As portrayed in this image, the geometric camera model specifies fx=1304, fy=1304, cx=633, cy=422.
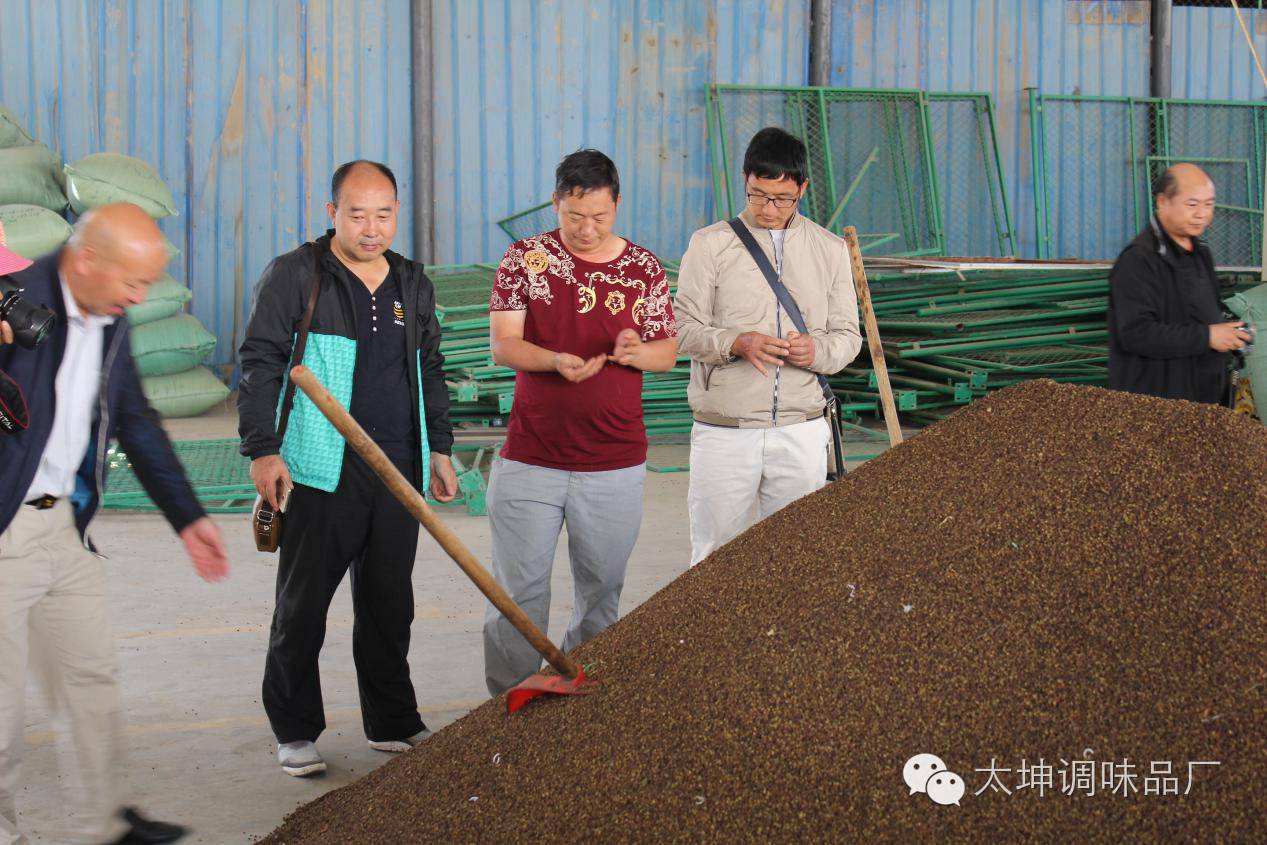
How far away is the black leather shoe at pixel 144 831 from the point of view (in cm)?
254

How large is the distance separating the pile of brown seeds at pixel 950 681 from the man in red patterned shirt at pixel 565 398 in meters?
0.57

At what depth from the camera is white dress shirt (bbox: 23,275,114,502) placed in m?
2.26

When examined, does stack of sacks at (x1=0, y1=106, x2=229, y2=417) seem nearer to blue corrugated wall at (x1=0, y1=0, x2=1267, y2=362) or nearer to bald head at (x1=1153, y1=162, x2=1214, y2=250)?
blue corrugated wall at (x1=0, y1=0, x2=1267, y2=362)

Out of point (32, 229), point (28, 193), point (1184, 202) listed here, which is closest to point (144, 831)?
point (1184, 202)

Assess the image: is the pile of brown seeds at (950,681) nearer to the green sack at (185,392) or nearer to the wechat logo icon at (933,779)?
the wechat logo icon at (933,779)

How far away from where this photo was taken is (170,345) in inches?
304

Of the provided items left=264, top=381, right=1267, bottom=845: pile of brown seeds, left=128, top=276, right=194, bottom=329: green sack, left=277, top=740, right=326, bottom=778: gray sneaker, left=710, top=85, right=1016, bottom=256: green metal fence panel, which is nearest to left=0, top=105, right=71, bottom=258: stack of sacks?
left=128, top=276, right=194, bottom=329: green sack

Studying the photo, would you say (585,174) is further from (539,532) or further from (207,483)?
(207,483)

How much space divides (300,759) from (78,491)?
928 millimetres

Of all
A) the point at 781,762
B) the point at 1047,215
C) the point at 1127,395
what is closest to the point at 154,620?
the point at 781,762

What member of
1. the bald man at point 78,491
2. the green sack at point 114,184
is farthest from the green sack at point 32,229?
the bald man at point 78,491

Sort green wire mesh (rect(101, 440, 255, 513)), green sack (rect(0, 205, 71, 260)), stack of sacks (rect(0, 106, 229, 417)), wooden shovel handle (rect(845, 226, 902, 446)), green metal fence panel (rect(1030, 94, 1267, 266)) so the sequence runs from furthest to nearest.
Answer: green metal fence panel (rect(1030, 94, 1267, 266)), stack of sacks (rect(0, 106, 229, 417)), green sack (rect(0, 205, 71, 260)), green wire mesh (rect(101, 440, 255, 513)), wooden shovel handle (rect(845, 226, 902, 446))

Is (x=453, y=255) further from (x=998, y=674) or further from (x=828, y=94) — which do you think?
(x=998, y=674)

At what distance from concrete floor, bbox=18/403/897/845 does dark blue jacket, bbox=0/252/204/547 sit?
488 millimetres
